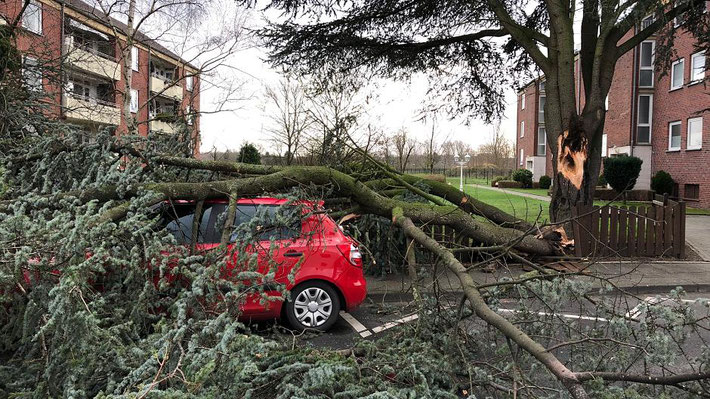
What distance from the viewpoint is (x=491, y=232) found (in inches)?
186

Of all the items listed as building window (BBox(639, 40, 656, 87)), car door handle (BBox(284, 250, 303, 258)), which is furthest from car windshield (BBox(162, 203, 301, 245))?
building window (BBox(639, 40, 656, 87))

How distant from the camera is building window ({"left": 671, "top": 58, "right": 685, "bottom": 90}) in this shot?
20214mm

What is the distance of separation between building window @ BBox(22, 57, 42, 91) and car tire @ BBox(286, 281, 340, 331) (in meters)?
5.65

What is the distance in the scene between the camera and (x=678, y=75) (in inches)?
818

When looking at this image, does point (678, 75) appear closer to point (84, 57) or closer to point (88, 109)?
point (88, 109)

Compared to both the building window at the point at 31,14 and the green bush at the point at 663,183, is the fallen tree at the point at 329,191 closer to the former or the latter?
the building window at the point at 31,14

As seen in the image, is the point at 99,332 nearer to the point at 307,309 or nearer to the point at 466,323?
the point at 466,323

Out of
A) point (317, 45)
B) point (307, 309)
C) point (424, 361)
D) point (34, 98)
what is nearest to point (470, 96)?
point (317, 45)

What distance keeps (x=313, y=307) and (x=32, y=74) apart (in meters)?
6.35

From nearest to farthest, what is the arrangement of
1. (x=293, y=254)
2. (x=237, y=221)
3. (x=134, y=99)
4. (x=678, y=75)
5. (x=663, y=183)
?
1. (x=237, y=221)
2. (x=293, y=254)
3. (x=663, y=183)
4. (x=678, y=75)
5. (x=134, y=99)

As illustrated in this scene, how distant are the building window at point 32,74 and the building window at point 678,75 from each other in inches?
909

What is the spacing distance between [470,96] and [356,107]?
129 inches

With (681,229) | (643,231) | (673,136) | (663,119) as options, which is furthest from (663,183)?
(643,231)

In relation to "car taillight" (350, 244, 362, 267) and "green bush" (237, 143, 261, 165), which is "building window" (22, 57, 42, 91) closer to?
"green bush" (237, 143, 261, 165)
